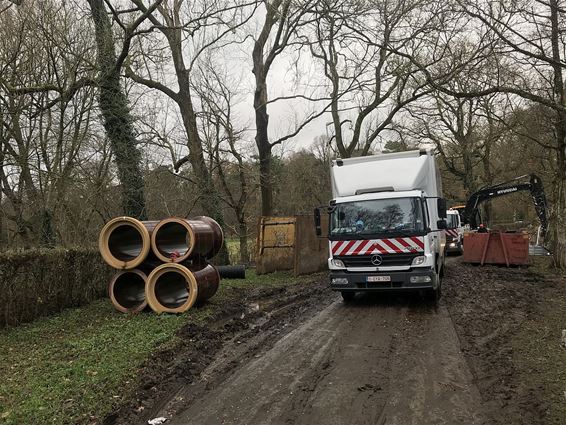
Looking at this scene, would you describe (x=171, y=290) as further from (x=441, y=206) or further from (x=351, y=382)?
(x=441, y=206)

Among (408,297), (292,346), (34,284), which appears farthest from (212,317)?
(408,297)

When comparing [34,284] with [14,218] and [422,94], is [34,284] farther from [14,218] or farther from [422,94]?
[422,94]

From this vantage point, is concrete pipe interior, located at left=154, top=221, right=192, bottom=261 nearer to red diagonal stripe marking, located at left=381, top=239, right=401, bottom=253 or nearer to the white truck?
the white truck

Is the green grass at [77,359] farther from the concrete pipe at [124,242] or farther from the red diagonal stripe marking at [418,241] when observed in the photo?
the red diagonal stripe marking at [418,241]

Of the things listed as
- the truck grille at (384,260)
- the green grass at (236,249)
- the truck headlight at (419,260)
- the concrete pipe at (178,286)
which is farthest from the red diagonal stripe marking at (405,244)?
the green grass at (236,249)

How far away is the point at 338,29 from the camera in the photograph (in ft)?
46.9

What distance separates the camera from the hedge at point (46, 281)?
7.92 m

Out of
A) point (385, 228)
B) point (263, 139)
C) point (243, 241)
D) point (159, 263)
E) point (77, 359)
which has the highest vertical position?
point (263, 139)

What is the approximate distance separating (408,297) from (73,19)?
37.2 feet

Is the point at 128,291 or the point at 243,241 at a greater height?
the point at 243,241

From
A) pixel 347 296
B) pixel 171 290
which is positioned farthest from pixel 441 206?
pixel 171 290

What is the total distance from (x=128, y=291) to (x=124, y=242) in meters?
1.07

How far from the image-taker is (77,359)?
6.25 metres

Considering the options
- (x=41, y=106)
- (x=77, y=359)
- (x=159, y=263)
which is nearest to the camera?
(x=77, y=359)
